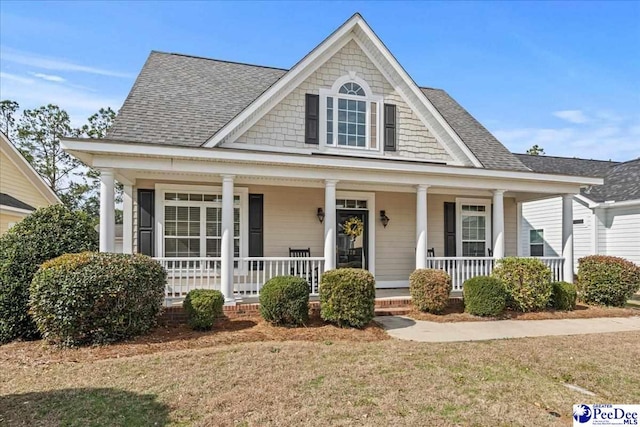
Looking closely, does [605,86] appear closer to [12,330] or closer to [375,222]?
[375,222]

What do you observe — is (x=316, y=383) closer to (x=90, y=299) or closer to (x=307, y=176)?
(x=90, y=299)

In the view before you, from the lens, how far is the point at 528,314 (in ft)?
27.6

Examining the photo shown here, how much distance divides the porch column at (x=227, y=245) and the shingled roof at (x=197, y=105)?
149 centimetres

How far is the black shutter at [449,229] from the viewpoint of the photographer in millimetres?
11344

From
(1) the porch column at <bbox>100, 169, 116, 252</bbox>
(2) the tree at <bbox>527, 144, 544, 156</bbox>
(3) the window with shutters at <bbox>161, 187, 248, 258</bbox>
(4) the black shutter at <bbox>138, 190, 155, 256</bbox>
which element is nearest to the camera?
(1) the porch column at <bbox>100, 169, 116, 252</bbox>

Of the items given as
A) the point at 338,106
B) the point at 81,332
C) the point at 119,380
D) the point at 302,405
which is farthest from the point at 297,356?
the point at 338,106

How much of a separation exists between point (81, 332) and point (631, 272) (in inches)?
452

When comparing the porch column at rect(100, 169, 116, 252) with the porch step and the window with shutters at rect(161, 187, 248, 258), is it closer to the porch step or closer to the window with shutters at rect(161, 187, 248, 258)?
the window with shutters at rect(161, 187, 248, 258)

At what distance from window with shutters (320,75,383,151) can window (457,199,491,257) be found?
3.64 metres

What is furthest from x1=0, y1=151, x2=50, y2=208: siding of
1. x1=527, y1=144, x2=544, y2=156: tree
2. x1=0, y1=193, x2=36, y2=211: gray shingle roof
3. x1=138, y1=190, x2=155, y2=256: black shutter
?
x1=527, y1=144, x2=544, y2=156: tree

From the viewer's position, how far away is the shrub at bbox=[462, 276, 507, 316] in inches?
321

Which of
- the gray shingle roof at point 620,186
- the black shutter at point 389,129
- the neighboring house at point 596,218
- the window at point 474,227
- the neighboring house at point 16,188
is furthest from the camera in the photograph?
the gray shingle roof at point 620,186

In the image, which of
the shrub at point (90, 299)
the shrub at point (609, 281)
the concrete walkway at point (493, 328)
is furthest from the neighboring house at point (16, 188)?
the shrub at point (609, 281)

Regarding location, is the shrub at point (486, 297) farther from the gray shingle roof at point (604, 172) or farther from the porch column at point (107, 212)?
the porch column at point (107, 212)
